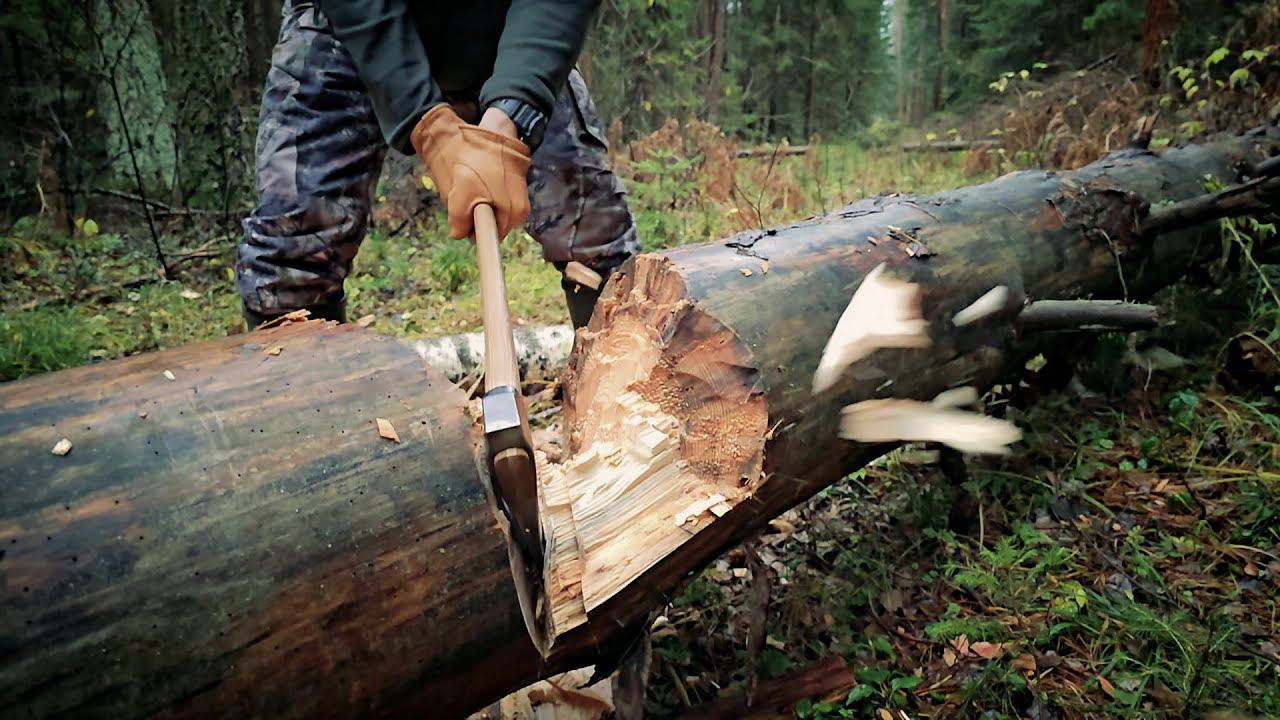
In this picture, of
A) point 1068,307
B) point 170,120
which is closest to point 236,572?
point 1068,307

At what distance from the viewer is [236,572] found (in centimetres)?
91

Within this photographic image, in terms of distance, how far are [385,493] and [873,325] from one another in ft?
3.70

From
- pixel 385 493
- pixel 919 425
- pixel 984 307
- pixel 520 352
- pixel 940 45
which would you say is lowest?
pixel 520 352

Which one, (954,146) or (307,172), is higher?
(307,172)

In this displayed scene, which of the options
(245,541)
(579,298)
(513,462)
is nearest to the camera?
(245,541)

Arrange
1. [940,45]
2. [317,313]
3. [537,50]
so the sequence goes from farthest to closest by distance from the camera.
→ [940,45] → [317,313] → [537,50]

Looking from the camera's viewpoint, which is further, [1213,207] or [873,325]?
[1213,207]

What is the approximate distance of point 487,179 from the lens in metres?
1.73

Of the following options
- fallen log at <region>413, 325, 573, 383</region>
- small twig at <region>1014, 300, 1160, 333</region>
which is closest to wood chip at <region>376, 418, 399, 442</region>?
small twig at <region>1014, 300, 1160, 333</region>

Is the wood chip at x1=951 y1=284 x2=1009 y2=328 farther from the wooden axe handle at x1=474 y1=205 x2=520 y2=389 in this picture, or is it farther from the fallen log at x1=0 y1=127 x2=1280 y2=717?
the wooden axe handle at x1=474 y1=205 x2=520 y2=389

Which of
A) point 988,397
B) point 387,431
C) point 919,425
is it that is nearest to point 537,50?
point 387,431

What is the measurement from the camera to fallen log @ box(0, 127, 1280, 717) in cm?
85

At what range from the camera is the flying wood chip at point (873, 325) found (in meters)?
1.49

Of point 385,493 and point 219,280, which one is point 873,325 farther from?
point 219,280
